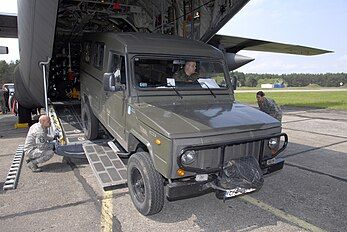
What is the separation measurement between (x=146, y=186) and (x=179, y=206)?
0.85 metres

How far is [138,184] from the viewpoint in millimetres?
4059

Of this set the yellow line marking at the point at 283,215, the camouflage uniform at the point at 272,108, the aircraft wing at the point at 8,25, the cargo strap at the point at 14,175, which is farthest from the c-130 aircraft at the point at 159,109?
the aircraft wing at the point at 8,25

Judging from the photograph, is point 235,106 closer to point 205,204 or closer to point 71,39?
point 205,204

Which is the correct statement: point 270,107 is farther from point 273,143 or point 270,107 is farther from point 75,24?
point 75,24

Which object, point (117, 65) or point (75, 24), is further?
point (75, 24)

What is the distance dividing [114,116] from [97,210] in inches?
61.0

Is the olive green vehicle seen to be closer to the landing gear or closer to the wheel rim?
the wheel rim

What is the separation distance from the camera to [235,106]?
4566 mm

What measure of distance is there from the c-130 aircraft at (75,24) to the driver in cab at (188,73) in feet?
8.32

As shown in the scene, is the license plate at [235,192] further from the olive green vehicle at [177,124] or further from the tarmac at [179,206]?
the tarmac at [179,206]

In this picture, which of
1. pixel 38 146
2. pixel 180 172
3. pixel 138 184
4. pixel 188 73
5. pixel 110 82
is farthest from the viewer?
pixel 38 146

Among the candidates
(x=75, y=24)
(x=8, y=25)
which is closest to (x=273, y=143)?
(x=75, y=24)

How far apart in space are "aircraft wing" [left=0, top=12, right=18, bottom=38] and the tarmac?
21.9 ft

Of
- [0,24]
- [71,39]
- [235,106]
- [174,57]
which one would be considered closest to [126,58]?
[174,57]
